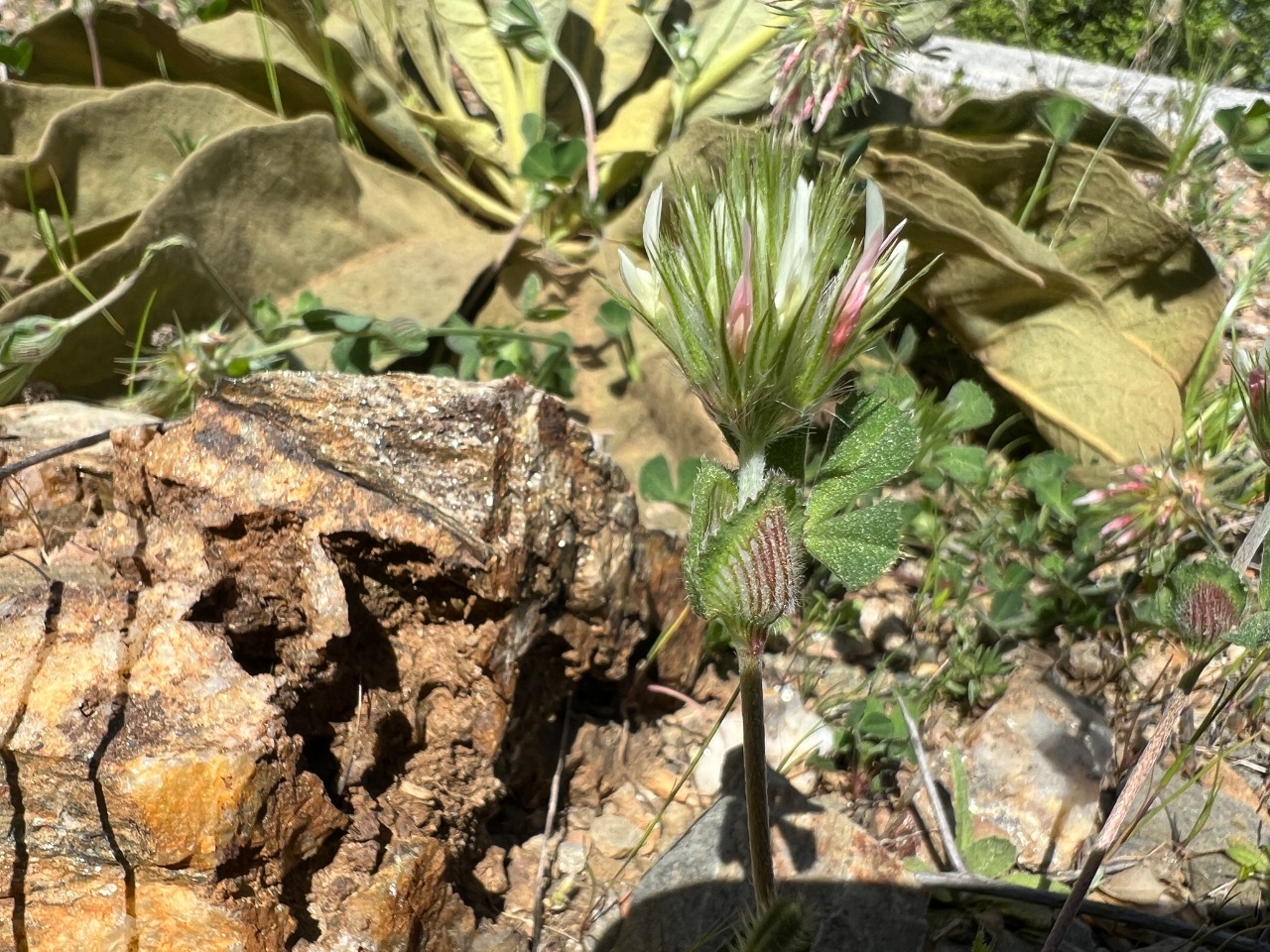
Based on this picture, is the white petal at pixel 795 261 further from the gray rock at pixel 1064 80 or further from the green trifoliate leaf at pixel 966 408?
the gray rock at pixel 1064 80

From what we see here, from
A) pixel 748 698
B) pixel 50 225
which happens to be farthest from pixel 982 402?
pixel 50 225

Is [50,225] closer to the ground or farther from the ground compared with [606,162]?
closer to the ground

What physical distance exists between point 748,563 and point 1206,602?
0.63 metres

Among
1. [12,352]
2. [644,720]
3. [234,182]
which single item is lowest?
[644,720]

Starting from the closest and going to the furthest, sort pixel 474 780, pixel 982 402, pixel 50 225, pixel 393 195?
pixel 474 780, pixel 982 402, pixel 50 225, pixel 393 195

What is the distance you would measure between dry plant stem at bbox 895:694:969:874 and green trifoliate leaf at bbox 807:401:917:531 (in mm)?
791

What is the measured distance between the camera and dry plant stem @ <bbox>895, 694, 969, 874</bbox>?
1727mm

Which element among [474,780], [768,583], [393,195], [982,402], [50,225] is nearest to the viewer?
[768,583]

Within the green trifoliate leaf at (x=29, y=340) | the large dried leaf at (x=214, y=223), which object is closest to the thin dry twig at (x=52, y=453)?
the green trifoliate leaf at (x=29, y=340)

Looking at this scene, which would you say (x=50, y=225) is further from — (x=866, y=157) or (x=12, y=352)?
(x=866, y=157)

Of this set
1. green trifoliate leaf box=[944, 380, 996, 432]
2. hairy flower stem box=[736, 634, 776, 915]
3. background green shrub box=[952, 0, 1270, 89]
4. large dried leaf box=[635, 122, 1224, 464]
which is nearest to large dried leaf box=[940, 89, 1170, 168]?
large dried leaf box=[635, 122, 1224, 464]

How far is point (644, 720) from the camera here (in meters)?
2.06

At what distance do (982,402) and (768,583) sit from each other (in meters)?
1.46

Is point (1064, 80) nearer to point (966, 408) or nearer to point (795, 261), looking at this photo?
point (966, 408)
